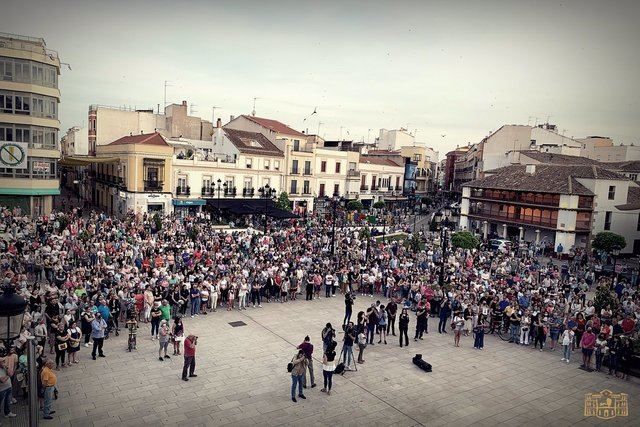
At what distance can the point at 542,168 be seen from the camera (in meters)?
44.1

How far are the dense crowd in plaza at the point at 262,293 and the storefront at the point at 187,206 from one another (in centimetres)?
882

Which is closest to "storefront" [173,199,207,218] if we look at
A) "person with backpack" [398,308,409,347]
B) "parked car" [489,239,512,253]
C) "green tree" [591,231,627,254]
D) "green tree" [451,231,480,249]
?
"green tree" [451,231,480,249]

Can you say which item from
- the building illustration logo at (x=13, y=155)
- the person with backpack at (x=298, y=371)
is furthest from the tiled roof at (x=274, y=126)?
the person with backpack at (x=298, y=371)

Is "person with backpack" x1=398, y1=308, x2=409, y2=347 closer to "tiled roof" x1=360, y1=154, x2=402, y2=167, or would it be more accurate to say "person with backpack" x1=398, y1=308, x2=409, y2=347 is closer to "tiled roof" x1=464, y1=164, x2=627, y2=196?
"tiled roof" x1=464, y1=164, x2=627, y2=196

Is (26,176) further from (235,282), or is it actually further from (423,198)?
(423,198)

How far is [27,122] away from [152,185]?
9.89 metres

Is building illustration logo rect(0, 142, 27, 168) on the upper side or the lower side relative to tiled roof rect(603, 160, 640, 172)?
lower

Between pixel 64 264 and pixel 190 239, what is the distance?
9760 mm

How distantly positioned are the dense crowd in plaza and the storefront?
28.9ft

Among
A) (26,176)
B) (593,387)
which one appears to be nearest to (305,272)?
(593,387)

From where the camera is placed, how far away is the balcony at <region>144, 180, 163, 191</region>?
121ft

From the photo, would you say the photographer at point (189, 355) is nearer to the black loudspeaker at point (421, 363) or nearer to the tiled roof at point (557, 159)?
the black loudspeaker at point (421, 363)

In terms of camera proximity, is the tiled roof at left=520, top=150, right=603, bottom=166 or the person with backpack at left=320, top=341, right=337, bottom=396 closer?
the person with backpack at left=320, top=341, right=337, bottom=396

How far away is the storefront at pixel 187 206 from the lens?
38531mm
